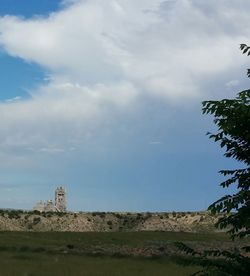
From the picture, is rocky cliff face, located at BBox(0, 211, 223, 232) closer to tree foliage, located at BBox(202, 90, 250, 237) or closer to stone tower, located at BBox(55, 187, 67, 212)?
stone tower, located at BBox(55, 187, 67, 212)

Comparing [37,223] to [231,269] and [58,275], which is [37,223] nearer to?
[58,275]

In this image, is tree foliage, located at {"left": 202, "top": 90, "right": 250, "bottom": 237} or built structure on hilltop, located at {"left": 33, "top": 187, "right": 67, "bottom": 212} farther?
built structure on hilltop, located at {"left": 33, "top": 187, "right": 67, "bottom": 212}

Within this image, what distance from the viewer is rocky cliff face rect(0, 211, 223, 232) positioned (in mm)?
104375

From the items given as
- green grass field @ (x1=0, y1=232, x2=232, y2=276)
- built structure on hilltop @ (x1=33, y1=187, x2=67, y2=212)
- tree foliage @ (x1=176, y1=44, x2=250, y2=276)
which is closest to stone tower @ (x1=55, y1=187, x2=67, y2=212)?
built structure on hilltop @ (x1=33, y1=187, x2=67, y2=212)

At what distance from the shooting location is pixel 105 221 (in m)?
113

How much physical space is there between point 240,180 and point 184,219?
110m

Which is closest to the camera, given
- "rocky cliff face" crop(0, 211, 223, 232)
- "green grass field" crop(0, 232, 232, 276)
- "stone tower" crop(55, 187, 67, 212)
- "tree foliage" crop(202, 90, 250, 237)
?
"tree foliage" crop(202, 90, 250, 237)

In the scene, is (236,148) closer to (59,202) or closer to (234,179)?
(234,179)

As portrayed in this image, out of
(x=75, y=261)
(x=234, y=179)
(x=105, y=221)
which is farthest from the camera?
(x=105, y=221)

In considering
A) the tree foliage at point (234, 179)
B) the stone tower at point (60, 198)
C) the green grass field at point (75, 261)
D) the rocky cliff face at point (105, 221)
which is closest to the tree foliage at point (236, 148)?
the tree foliage at point (234, 179)

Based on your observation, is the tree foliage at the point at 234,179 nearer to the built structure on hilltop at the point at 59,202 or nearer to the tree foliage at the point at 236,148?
the tree foliage at the point at 236,148

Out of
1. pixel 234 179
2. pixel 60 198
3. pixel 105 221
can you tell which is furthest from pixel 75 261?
pixel 60 198

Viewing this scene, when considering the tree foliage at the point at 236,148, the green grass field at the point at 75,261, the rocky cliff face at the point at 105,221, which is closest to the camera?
the tree foliage at the point at 236,148

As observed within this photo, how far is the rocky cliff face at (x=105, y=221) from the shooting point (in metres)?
104
